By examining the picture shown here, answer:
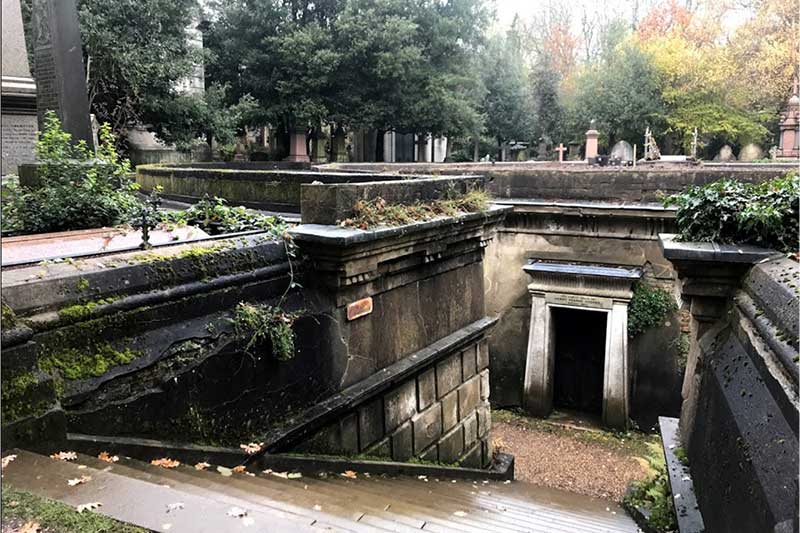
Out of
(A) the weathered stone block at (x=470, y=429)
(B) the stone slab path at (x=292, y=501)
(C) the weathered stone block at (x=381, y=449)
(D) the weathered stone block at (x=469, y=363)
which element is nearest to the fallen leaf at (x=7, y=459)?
(B) the stone slab path at (x=292, y=501)

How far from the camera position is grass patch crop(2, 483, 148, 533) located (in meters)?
2.09

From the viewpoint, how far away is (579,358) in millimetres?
12164

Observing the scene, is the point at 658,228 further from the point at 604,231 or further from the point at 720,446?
the point at 720,446

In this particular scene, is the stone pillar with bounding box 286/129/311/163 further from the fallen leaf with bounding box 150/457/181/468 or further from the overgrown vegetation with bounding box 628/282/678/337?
the fallen leaf with bounding box 150/457/181/468

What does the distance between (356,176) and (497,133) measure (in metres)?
32.1

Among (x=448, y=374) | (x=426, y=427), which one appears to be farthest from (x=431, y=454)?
(x=448, y=374)

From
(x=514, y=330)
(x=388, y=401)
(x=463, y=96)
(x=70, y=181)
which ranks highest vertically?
(x=463, y=96)

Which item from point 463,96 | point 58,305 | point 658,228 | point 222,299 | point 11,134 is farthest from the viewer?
point 463,96

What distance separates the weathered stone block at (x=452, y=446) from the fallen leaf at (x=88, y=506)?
4874 mm

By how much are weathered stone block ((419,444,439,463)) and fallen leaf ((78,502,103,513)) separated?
14.5 feet

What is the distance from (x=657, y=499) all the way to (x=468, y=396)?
2752mm

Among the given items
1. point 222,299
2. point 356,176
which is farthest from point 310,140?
point 222,299

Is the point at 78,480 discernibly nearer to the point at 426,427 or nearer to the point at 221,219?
the point at 221,219

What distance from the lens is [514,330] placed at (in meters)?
12.2
